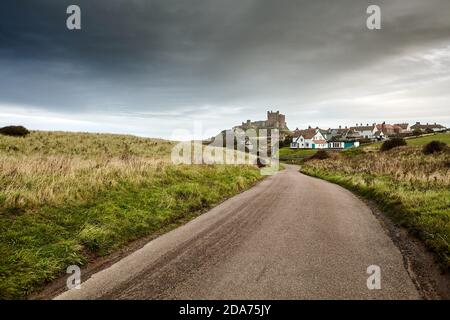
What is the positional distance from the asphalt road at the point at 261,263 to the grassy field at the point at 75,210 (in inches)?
41.7

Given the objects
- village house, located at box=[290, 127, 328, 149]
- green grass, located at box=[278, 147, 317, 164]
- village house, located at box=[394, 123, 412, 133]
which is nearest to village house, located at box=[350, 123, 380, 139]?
village house, located at box=[394, 123, 412, 133]

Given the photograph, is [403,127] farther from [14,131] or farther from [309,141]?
[14,131]

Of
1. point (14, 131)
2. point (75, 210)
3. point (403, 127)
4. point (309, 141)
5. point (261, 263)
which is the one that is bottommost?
point (261, 263)

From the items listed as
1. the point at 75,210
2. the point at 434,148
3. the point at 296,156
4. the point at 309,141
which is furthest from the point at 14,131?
the point at 309,141

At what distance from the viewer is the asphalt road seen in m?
5.32

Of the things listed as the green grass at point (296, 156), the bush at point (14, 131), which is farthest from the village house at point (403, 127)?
the bush at point (14, 131)

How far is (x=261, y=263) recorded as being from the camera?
6523 millimetres

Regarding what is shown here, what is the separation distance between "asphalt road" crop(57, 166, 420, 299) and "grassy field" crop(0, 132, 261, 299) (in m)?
1.06

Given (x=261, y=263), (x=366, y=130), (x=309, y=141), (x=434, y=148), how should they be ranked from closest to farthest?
(x=261, y=263) < (x=434, y=148) < (x=309, y=141) < (x=366, y=130)

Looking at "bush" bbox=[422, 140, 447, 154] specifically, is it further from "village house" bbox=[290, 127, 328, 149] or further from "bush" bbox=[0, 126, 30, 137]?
"village house" bbox=[290, 127, 328, 149]

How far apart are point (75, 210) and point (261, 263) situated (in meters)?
6.32
